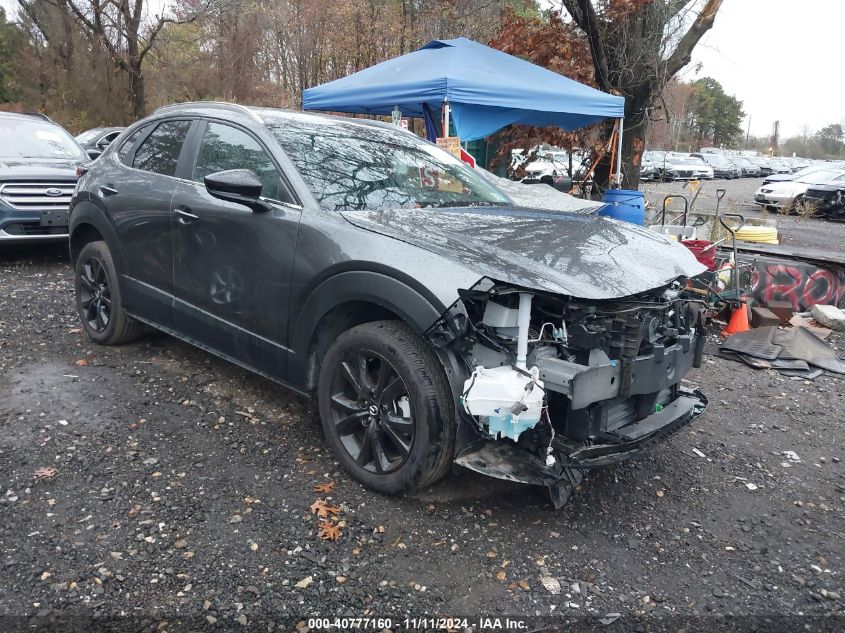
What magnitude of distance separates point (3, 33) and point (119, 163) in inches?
1329

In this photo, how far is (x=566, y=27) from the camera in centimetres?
1206

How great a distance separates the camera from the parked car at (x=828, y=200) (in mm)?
18297

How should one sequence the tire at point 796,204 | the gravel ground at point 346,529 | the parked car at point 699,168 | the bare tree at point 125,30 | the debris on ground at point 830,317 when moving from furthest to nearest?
the parked car at point 699,168
the bare tree at point 125,30
the tire at point 796,204
the debris on ground at point 830,317
the gravel ground at point 346,529

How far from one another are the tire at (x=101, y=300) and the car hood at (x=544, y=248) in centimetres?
228

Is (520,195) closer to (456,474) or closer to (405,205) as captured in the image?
(405,205)

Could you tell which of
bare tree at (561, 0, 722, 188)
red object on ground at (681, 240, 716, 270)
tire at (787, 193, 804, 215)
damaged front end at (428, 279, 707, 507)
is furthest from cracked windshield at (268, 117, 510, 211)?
tire at (787, 193, 804, 215)

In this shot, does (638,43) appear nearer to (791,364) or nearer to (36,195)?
(791,364)

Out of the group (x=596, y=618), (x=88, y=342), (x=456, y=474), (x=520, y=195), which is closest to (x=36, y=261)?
(x=88, y=342)

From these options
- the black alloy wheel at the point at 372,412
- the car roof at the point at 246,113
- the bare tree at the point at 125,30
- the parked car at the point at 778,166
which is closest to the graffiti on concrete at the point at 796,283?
the car roof at the point at 246,113

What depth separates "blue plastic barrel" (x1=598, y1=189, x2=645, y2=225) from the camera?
835cm

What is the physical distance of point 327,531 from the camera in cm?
284

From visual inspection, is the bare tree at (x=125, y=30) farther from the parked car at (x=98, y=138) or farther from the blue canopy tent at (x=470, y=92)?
the blue canopy tent at (x=470, y=92)

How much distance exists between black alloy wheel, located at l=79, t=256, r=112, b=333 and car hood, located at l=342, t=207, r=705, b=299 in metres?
2.48

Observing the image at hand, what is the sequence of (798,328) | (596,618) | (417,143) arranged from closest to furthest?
(596,618), (417,143), (798,328)
